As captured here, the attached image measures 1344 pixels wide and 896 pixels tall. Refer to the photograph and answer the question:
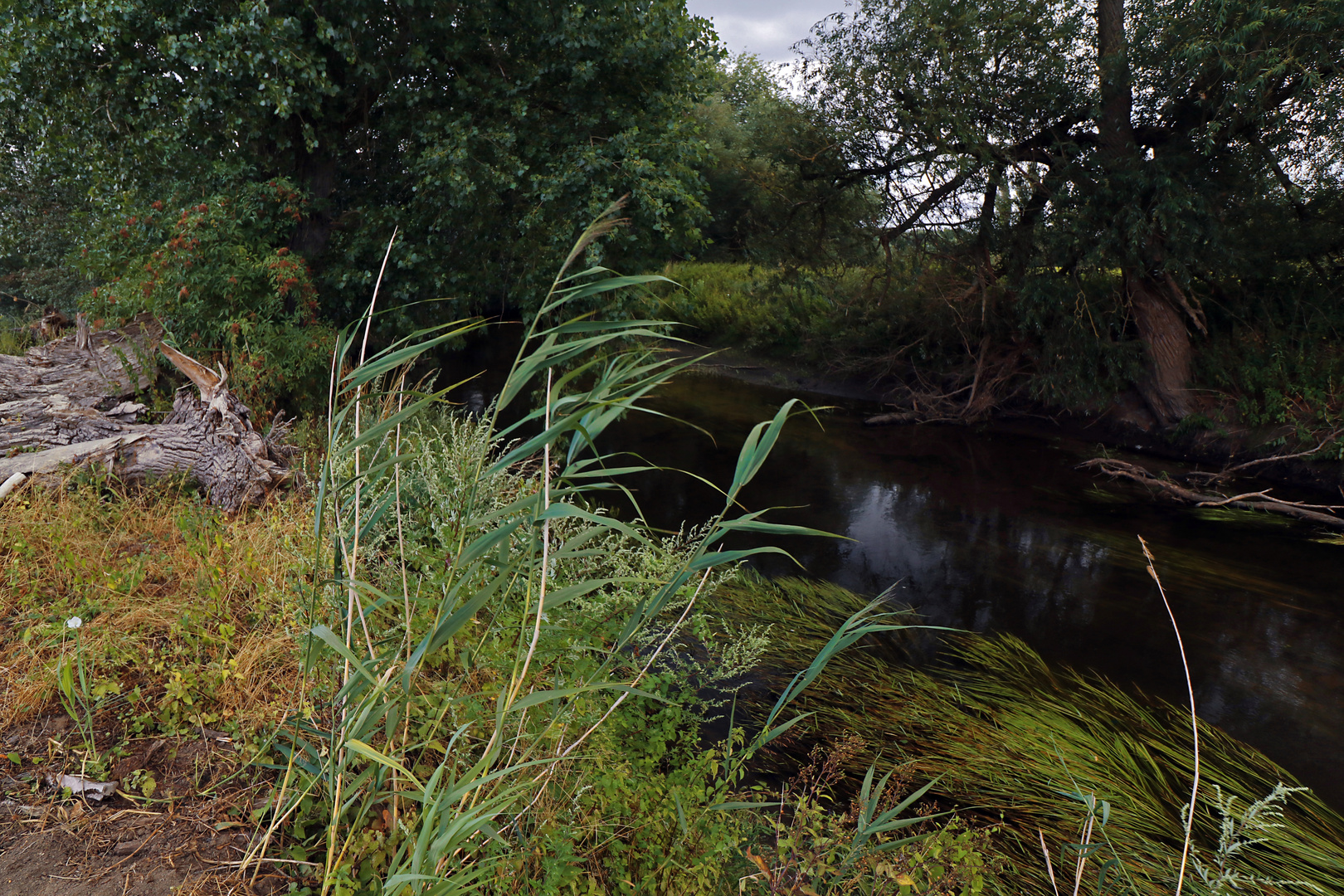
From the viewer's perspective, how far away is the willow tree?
7.89 metres

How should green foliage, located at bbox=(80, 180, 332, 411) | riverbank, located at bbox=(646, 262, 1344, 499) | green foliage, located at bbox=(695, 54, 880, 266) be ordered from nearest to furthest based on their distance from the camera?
1. green foliage, located at bbox=(80, 180, 332, 411)
2. riverbank, located at bbox=(646, 262, 1344, 499)
3. green foliage, located at bbox=(695, 54, 880, 266)

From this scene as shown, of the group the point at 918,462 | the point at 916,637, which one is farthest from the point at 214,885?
the point at 918,462

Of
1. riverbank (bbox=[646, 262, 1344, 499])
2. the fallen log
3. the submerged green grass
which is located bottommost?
the submerged green grass

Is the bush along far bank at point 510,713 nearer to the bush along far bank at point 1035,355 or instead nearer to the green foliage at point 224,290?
the green foliage at point 224,290

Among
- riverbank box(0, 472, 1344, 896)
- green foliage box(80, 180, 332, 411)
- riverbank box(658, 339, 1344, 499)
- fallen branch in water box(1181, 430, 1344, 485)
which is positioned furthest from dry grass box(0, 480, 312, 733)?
fallen branch in water box(1181, 430, 1344, 485)

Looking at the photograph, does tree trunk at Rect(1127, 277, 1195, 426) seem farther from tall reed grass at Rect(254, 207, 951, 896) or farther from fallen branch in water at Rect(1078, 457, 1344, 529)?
tall reed grass at Rect(254, 207, 951, 896)

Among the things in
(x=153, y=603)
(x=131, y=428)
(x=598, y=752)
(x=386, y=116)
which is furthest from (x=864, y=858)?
(x=386, y=116)

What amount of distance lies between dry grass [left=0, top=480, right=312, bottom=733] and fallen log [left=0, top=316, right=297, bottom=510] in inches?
13.5

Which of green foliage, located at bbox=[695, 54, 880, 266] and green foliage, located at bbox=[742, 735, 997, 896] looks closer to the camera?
green foliage, located at bbox=[742, 735, 997, 896]

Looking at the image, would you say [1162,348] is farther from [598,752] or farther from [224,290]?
[224,290]

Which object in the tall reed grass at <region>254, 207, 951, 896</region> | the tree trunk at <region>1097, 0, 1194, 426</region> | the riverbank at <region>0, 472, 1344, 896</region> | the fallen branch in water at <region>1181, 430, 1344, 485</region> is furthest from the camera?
the tree trunk at <region>1097, 0, 1194, 426</region>

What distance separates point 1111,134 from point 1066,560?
5.89 meters

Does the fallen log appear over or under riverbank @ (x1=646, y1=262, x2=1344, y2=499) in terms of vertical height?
under

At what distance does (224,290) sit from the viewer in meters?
7.11
